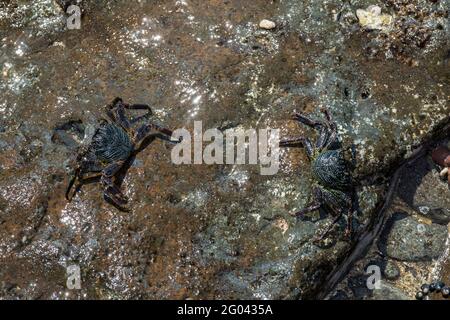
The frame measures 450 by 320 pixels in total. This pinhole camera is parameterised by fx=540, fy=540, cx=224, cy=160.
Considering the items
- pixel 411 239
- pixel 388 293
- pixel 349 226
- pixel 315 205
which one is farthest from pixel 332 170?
pixel 388 293

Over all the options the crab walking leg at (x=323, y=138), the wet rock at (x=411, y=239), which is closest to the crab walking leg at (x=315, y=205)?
the crab walking leg at (x=323, y=138)

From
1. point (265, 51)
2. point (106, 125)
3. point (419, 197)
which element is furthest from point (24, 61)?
point (419, 197)

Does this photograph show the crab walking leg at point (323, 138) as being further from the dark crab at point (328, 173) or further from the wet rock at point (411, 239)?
the wet rock at point (411, 239)

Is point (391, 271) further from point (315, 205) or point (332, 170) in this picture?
point (332, 170)
